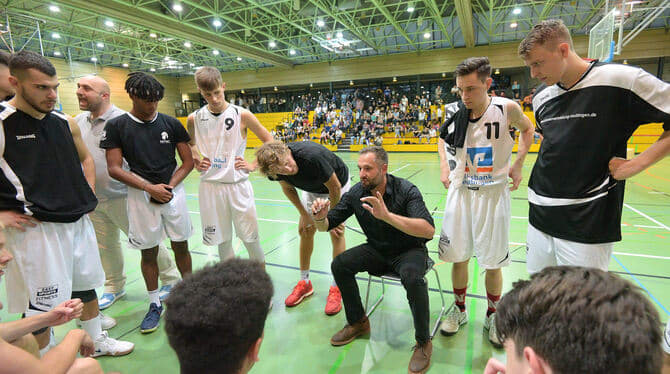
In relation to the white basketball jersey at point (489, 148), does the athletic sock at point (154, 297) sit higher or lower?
lower

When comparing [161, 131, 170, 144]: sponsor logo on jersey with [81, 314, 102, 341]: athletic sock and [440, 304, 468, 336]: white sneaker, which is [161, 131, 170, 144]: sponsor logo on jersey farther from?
Result: [440, 304, 468, 336]: white sneaker

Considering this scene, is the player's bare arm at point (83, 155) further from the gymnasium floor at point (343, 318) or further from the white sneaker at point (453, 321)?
the white sneaker at point (453, 321)

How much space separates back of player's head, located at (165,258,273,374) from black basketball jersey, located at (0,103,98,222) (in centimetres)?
181

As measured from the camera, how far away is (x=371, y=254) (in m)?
2.78

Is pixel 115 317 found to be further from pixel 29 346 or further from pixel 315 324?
pixel 315 324

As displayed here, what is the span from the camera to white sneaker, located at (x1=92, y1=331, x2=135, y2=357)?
2.67 metres

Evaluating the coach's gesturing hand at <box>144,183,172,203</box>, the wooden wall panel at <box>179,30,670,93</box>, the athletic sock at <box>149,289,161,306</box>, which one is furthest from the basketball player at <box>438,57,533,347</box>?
the wooden wall panel at <box>179,30,670,93</box>

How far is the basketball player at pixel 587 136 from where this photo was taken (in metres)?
1.80

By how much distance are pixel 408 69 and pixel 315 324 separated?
2338 centimetres

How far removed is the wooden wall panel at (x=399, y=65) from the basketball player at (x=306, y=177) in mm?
21388

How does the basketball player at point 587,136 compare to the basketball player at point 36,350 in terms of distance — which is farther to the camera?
the basketball player at point 587,136

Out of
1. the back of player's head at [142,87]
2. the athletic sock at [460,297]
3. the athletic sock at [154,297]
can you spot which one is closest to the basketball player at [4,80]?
A: the back of player's head at [142,87]

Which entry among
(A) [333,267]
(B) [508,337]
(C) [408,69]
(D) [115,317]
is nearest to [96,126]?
(D) [115,317]

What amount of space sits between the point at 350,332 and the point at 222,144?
217 centimetres
